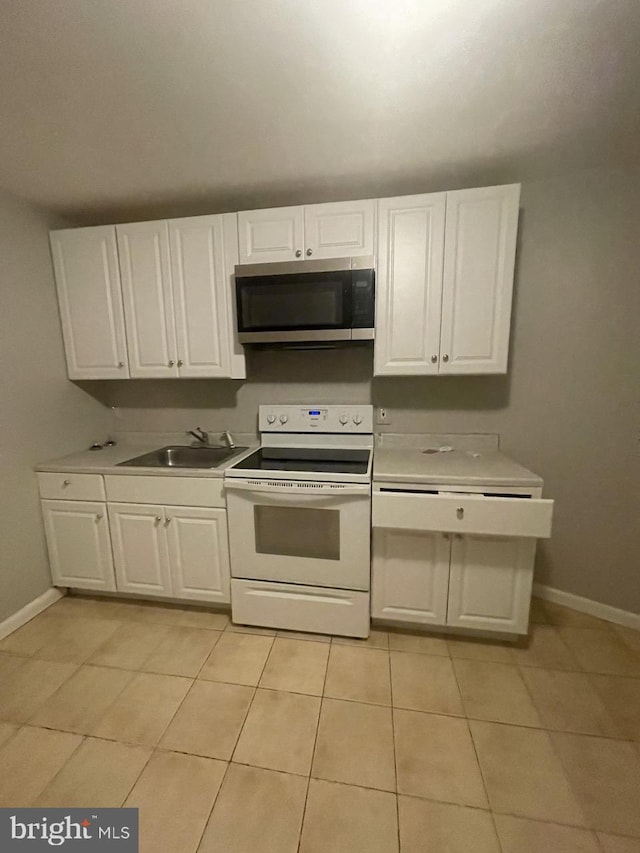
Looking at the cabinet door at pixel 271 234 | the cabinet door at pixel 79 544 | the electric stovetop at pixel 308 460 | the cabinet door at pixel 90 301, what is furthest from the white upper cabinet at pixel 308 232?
the cabinet door at pixel 79 544

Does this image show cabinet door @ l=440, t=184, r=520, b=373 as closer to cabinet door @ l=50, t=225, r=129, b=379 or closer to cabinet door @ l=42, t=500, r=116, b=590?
cabinet door @ l=50, t=225, r=129, b=379

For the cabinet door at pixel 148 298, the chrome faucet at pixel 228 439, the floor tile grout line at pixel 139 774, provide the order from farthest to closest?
the chrome faucet at pixel 228 439 → the cabinet door at pixel 148 298 → the floor tile grout line at pixel 139 774

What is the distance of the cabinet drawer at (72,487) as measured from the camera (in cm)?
193

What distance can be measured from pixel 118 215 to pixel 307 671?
2842 mm

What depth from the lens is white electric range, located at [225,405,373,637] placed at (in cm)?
166

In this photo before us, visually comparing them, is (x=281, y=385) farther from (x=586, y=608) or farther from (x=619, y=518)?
(x=586, y=608)

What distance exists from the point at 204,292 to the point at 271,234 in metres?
0.50

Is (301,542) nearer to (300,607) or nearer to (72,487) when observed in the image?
(300,607)

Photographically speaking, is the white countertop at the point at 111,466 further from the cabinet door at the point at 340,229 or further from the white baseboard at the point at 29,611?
the cabinet door at the point at 340,229

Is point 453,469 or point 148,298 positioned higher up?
point 148,298

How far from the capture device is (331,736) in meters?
1.30

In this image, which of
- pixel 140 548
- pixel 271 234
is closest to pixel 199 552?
pixel 140 548

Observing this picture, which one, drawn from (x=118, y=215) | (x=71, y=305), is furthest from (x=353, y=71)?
(x=71, y=305)

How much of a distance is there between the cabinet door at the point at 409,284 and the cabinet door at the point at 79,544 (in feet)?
6.05
